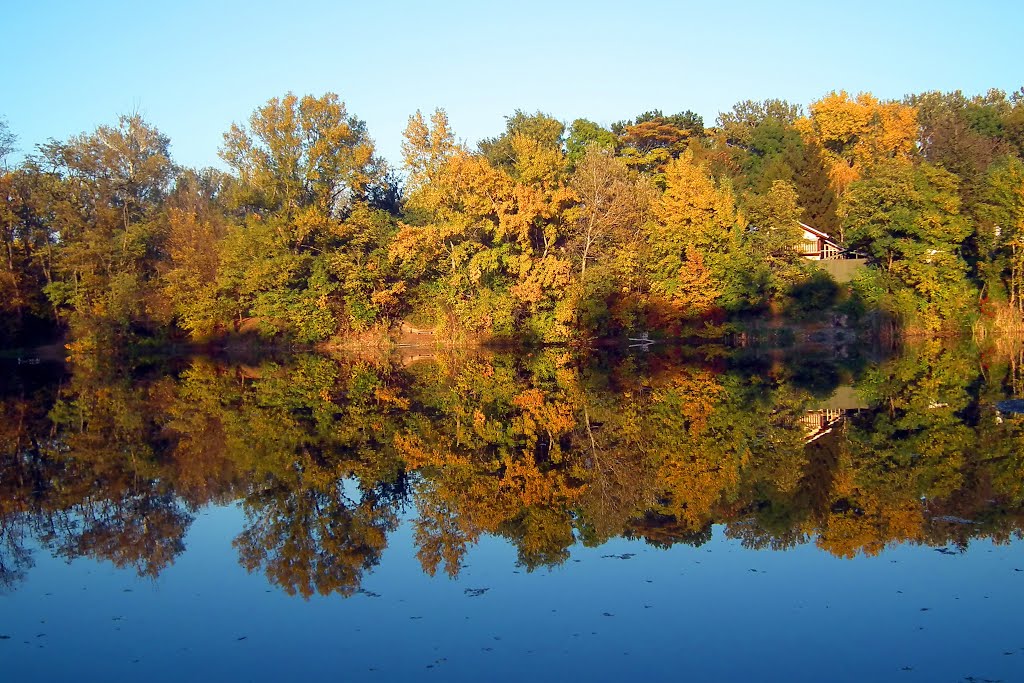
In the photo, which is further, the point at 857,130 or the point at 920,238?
the point at 857,130

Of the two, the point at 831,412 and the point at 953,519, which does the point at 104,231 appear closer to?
the point at 831,412

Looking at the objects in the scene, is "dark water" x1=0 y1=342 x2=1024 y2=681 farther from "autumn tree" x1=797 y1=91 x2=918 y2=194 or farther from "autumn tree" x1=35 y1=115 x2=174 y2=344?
"autumn tree" x1=797 y1=91 x2=918 y2=194

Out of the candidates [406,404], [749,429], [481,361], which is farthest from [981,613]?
[481,361]

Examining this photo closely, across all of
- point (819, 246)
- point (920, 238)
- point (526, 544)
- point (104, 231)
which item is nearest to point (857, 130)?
point (819, 246)

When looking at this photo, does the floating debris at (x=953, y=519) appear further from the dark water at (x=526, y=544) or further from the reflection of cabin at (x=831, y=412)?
the reflection of cabin at (x=831, y=412)

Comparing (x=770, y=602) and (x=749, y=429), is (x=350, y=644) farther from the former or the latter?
(x=749, y=429)

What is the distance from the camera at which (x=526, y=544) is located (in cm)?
959

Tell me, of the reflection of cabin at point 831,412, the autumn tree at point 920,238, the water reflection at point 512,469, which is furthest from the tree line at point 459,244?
the reflection of cabin at point 831,412

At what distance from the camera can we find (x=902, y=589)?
7.88 meters

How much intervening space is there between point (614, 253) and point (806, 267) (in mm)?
9957

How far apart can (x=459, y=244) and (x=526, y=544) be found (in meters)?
Answer: 35.0

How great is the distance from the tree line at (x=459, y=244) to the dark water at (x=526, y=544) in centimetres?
2356

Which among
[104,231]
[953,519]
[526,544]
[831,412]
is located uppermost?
[104,231]

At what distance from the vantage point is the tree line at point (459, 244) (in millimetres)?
42281
